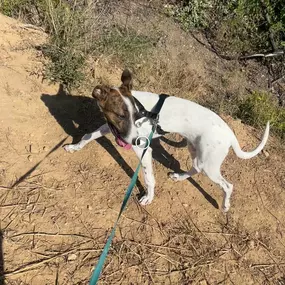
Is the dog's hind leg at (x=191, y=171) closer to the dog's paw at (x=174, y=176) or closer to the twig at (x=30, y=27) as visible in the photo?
the dog's paw at (x=174, y=176)

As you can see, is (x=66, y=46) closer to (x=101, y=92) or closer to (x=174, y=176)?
(x=101, y=92)

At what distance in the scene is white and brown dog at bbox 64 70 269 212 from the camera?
12.2 feet

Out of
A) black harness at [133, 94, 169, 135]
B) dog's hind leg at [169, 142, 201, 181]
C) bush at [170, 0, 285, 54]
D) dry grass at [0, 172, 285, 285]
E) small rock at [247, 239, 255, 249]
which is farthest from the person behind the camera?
bush at [170, 0, 285, 54]

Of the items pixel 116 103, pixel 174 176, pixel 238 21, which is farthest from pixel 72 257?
pixel 238 21

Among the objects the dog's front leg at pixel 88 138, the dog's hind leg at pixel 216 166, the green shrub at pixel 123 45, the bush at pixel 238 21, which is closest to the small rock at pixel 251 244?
the dog's hind leg at pixel 216 166

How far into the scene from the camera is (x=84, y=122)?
5078mm

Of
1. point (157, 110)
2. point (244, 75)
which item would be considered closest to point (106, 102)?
point (157, 110)

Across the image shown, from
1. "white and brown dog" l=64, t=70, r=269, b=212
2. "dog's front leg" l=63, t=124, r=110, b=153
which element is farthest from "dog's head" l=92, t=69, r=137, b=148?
"dog's front leg" l=63, t=124, r=110, b=153

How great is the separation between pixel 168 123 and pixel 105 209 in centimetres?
114

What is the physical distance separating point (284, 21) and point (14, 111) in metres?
5.76

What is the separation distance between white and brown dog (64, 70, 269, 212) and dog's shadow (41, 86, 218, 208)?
796 mm

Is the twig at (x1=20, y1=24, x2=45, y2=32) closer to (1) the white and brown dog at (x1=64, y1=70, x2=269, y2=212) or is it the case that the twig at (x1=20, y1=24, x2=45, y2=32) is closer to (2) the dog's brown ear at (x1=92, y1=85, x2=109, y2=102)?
(1) the white and brown dog at (x1=64, y1=70, x2=269, y2=212)

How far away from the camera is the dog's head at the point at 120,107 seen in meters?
3.69

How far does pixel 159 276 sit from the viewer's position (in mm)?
3770
